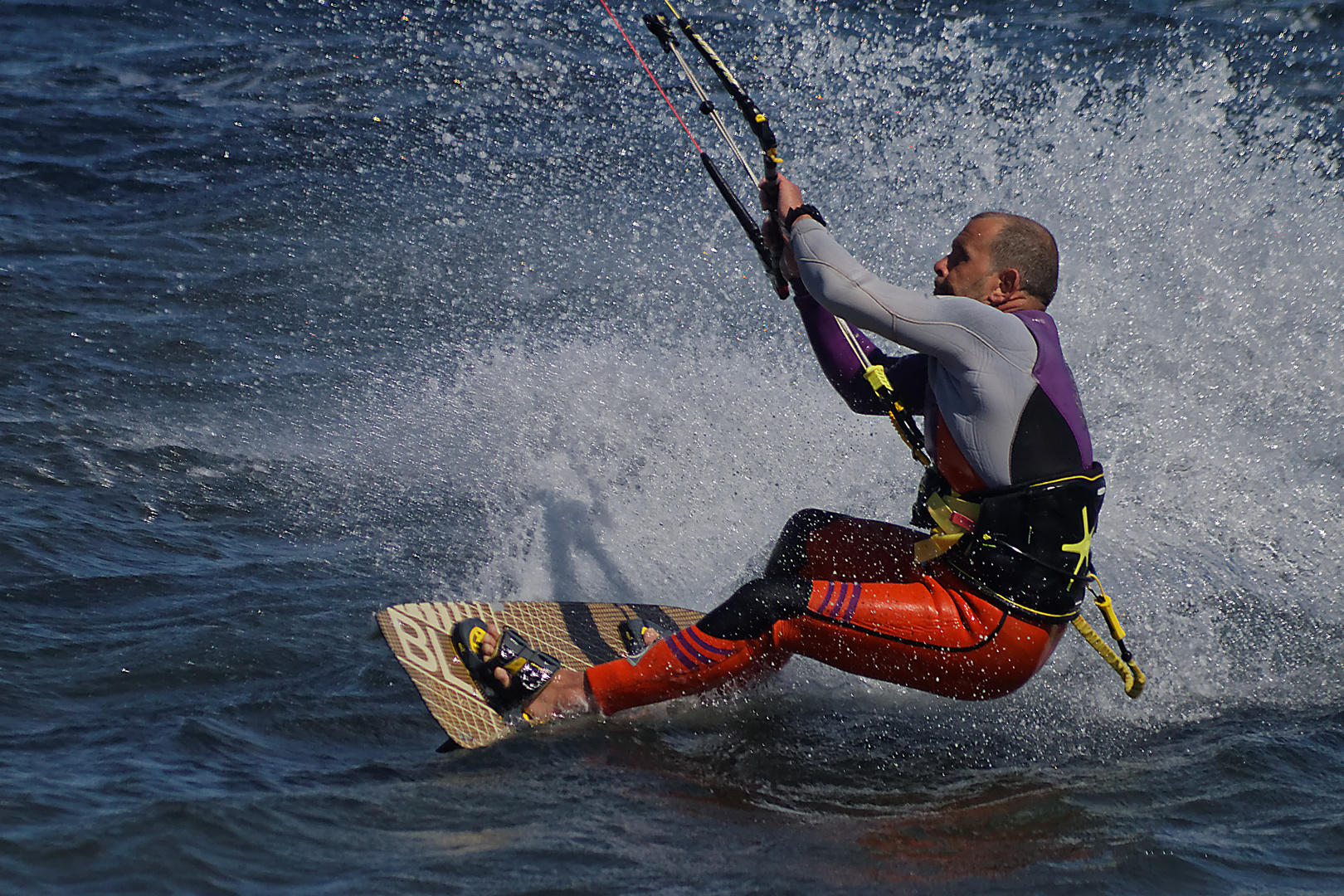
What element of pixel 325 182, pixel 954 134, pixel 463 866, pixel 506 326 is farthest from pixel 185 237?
pixel 463 866

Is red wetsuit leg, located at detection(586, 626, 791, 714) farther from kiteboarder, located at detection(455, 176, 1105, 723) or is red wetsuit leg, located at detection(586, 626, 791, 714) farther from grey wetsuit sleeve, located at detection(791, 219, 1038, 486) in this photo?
grey wetsuit sleeve, located at detection(791, 219, 1038, 486)

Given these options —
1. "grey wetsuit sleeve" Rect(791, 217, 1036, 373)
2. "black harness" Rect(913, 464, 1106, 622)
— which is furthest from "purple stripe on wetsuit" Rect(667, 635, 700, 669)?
"grey wetsuit sleeve" Rect(791, 217, 1036, 373)

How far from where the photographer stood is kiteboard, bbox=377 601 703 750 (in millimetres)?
3529

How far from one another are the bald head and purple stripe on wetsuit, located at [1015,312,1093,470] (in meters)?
0.11

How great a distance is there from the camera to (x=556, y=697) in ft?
12.0

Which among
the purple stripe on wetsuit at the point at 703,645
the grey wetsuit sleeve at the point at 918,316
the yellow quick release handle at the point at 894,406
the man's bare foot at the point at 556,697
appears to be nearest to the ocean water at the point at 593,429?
the man's bare foot at the point at 556,697

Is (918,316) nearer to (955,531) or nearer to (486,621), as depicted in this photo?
(955,531)

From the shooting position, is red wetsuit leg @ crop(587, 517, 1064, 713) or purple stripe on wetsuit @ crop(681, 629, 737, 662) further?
purple stripe on wetsuit @ crop(681, 629, 737, 662)

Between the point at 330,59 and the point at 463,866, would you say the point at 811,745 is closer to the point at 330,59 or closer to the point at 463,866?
the point at 463,866

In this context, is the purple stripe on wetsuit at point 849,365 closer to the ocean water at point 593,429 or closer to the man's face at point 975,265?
the man's face at point 975,265

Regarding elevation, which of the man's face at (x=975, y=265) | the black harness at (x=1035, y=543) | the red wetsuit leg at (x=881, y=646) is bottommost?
the red wetsuit leg at (x=881, y=646)

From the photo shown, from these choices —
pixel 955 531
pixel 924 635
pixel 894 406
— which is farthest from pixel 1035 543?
pixel 894 406

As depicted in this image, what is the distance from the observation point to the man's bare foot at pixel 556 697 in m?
3.64

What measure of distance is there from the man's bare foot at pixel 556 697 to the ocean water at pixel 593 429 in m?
0.07
